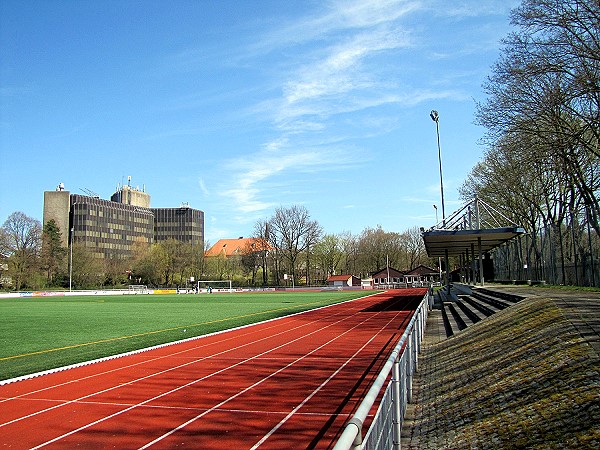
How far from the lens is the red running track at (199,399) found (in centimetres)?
783

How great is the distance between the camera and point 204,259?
116875mm

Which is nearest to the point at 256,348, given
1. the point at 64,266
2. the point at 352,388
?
the point at 352,388

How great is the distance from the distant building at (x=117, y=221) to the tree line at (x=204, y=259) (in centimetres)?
890

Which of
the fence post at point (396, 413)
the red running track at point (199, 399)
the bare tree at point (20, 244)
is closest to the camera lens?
the fence post at point (396, 413)

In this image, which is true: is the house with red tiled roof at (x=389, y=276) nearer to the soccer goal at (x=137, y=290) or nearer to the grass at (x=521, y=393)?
the soccer goal at (x=137, y=290)

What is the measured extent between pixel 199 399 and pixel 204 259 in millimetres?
108444

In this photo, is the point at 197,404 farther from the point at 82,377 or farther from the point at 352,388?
the point at 82,377

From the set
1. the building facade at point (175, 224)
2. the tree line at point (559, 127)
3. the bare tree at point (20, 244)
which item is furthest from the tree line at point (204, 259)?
the tree line at point (559, 127)

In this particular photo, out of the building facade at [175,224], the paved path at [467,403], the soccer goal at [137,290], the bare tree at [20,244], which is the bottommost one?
the soccer goal at [137,290]

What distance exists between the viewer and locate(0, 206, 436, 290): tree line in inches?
3509

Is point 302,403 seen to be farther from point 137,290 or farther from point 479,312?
point 137,290

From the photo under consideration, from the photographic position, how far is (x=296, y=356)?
51.5ft

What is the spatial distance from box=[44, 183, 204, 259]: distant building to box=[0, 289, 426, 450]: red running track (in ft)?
350

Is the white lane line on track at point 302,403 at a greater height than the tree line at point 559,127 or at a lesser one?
lesser
